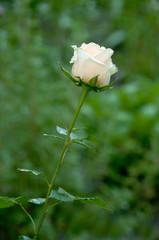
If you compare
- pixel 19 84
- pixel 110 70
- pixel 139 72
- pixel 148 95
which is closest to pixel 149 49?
pixel 139 72

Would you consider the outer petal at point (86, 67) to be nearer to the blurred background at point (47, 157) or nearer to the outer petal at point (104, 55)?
→ the outer petal at point (104, 55)

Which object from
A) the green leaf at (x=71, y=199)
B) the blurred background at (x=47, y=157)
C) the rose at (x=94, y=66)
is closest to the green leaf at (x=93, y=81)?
the rose at (x=94, y=66)

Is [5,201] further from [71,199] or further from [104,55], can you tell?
[104,55]

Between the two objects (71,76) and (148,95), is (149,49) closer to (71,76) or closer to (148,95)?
(148,95)

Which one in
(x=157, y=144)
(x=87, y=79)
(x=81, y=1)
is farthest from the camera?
(x=81, y=1)

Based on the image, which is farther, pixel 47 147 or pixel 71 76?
pixel 47 147

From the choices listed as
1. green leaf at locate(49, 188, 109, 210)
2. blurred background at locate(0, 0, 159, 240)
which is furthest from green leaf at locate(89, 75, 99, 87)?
blurred background at locate(0, 0, 159, 240)

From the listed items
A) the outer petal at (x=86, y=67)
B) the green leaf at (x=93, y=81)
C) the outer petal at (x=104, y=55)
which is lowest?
the green leaf at (x=93, y=81)

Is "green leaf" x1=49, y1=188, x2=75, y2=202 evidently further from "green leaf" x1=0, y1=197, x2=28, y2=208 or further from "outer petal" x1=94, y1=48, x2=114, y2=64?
"outer petal" x1=94, y1=48, x2=114, y2=64
